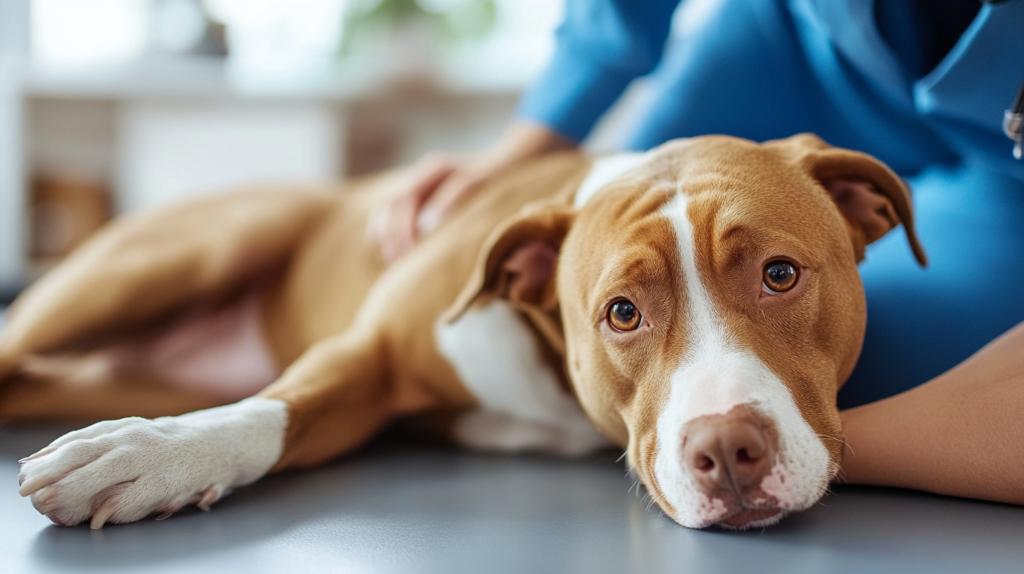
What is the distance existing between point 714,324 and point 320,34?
5.83m

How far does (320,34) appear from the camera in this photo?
6648 millimetres

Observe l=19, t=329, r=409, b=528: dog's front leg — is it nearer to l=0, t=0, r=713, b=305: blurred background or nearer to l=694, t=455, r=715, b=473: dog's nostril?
l=694, t=455, r=715, b=473: dog's nostril

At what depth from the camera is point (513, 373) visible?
2100mm

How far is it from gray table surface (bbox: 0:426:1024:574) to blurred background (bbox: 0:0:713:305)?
4.18m

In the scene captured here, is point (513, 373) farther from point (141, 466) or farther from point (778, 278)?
point (141, 466)

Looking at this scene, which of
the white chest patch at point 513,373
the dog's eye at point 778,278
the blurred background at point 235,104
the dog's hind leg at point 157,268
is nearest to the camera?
the dog's eye at point 778,278

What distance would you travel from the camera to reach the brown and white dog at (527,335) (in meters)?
1.43

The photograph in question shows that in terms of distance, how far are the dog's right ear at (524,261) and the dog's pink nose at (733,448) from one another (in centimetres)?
66

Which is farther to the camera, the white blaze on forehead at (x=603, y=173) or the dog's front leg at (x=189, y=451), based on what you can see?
the white blaze on forehead at (x=603, y=173)

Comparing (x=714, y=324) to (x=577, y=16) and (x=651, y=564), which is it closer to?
(x=651, y=564)

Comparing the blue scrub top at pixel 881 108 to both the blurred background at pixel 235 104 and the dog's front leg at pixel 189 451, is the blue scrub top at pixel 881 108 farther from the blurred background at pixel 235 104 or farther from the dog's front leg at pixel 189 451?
the blurred background at pixel 235 104

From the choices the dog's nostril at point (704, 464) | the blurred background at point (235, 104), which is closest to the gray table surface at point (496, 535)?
the dog's nostril at point (704, 464)

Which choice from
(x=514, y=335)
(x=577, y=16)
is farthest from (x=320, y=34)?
(x=514, y=335)

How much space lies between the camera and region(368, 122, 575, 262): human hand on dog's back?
263 cm
